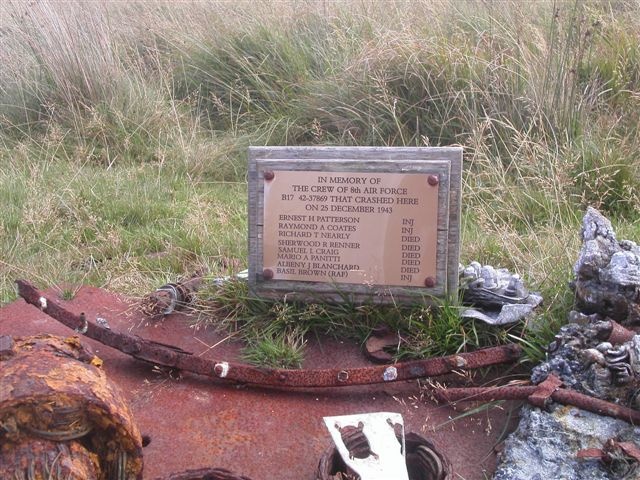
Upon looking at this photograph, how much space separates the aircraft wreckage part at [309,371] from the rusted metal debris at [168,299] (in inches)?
16.9

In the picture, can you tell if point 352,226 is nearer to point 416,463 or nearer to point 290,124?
point 416,463

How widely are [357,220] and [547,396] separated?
3.34 ft

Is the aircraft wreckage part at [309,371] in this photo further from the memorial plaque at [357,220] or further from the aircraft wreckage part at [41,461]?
the aircraft wreckage part at [41,461]

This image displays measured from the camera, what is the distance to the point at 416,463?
8.00ft

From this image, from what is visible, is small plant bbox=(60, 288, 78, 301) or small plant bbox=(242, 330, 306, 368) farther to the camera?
small plant bbox=(60, 288, 78, 301)

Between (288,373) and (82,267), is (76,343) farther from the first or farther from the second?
(82,267)

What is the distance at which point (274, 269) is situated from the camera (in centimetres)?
331

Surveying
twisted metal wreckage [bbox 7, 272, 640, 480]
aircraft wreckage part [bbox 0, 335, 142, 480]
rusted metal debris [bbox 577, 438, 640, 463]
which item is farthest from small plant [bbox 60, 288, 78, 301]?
rusted metal debris [bbox 577, 438, 640, 463]

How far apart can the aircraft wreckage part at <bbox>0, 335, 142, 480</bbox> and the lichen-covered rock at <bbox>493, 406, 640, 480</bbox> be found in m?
1.09

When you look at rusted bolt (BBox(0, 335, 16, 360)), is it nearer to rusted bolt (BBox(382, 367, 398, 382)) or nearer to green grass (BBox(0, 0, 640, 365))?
green grass (BBox(0, 0, 640, 365))

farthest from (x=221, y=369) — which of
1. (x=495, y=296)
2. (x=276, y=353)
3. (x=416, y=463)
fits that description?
(x=495, y=296)

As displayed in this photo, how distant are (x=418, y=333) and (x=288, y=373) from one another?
55 centimetres

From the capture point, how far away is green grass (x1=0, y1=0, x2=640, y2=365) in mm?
3865

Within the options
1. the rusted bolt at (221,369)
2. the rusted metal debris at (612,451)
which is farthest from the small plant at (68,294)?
the rusted metal debris at (612,451)
